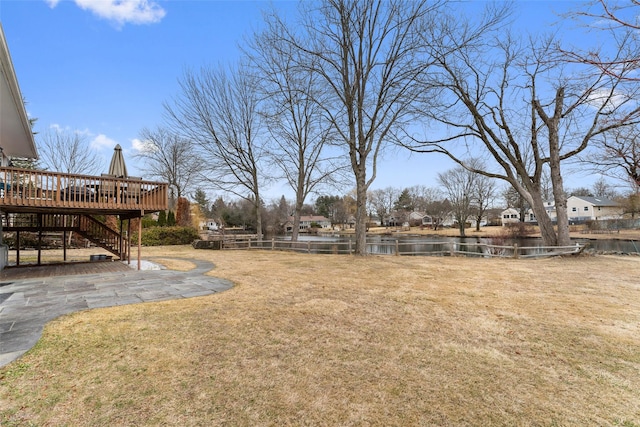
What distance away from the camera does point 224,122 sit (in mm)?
17891

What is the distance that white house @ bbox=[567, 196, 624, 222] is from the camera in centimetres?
4515

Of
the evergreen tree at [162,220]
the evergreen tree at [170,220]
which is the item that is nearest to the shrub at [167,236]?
the evergreen tree at [162,220]

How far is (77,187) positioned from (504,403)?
9.64 metres

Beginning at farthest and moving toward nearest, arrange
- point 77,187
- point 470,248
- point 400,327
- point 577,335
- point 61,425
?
1. point 470,248
2. point 77,187
3. point 400,327
4. point 577,335
5. point 61,425

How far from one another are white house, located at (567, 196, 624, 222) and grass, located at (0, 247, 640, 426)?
54236mm

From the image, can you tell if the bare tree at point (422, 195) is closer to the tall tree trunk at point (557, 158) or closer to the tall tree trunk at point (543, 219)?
the tall tree trunk at point (543, 219)

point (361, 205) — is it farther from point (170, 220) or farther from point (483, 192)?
point (483, 192)

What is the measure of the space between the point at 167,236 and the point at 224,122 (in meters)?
8.73

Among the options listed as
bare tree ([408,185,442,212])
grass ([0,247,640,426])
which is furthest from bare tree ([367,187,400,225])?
grass ([0,247,640,426])

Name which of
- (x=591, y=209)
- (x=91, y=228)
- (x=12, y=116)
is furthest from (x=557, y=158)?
(x=591, y=209)

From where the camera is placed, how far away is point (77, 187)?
24.8ft

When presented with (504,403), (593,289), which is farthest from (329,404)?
(593,289)

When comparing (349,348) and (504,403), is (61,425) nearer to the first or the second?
(349,348)

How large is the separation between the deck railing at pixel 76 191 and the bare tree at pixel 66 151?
19873mm
